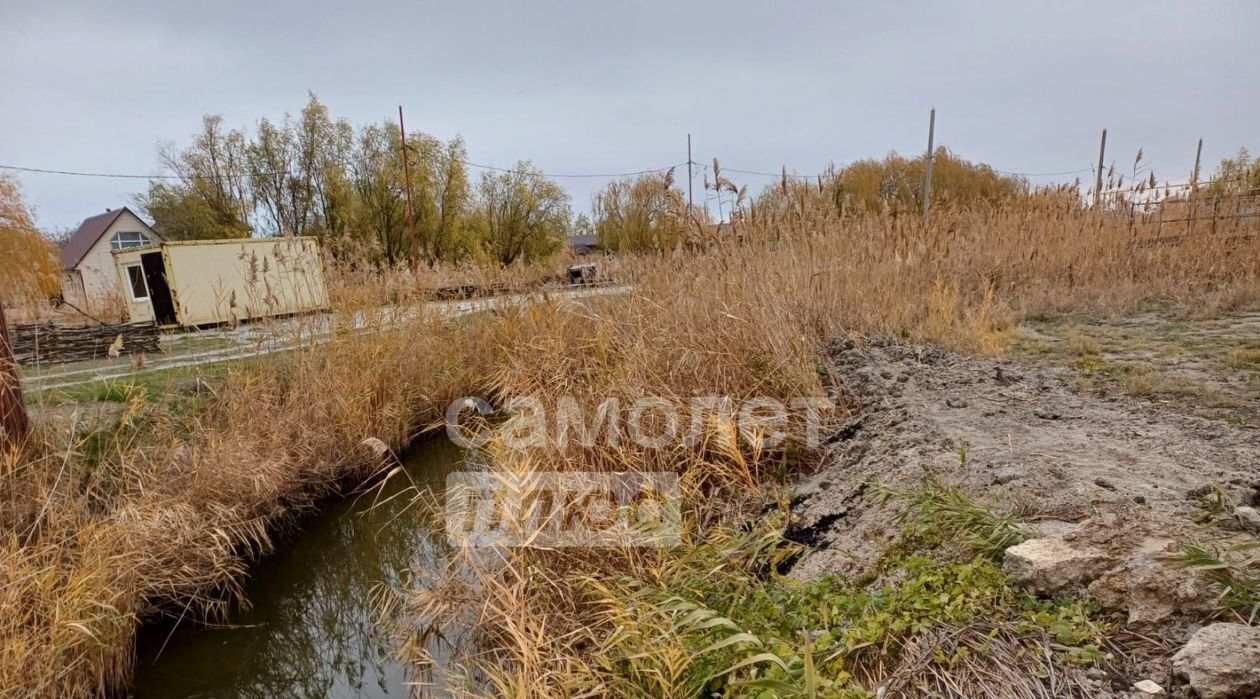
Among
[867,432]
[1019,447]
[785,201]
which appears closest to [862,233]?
[785,201]

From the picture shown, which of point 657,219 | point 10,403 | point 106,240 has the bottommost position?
point 10,403

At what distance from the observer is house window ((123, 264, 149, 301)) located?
9.79m

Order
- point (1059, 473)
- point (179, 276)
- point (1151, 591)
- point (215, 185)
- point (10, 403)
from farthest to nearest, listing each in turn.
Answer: point (215, 185) → point (179, 276) → point (10, 403) → point (1059, 473) → point (1151, 591)

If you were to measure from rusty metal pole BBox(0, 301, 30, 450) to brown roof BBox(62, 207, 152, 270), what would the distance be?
31.7 meters

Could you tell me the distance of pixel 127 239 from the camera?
88.0 ft

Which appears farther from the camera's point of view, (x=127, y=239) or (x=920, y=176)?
(x=127, y=239)

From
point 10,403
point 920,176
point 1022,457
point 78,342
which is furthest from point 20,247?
point 920,176

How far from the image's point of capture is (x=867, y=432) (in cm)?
255

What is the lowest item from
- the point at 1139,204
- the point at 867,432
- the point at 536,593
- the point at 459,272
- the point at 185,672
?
the point at 185,672

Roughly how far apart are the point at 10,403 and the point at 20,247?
14.1m

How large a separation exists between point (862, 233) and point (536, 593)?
171 inches

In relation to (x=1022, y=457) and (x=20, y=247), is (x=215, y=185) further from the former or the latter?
(x=1022, y=457)

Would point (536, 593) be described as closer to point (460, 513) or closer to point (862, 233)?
point (460, 513)

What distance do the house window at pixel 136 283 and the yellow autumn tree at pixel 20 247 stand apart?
2.37m
